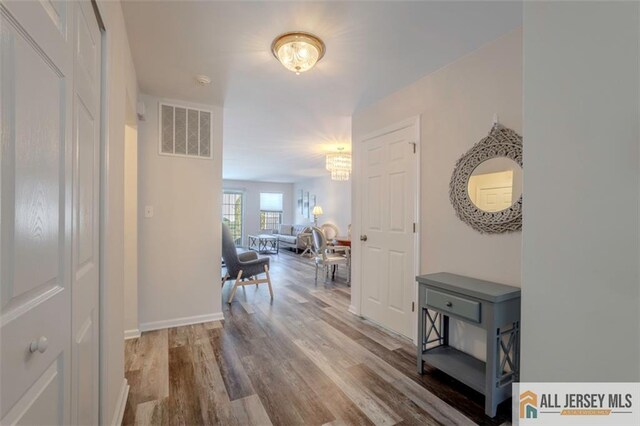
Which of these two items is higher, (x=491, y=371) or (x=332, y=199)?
(x=332, y=199)

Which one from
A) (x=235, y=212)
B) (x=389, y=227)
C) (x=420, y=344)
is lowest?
(x=420, y=344)

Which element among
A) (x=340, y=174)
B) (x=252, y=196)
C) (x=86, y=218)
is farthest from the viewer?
(x=252, y=196)

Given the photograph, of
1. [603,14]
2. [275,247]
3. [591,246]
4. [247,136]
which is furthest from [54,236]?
[275,247]

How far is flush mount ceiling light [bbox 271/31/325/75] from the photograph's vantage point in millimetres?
1893

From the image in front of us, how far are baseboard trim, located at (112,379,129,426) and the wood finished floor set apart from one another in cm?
3

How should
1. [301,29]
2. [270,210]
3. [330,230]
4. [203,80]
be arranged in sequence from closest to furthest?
[301,29]
[203,80]
[330,230]
[270,210]

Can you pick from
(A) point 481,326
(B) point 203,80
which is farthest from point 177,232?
(A) point 481,326

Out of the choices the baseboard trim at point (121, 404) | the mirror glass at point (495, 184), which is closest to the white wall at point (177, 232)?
the baseboard trim at point (121, 404)

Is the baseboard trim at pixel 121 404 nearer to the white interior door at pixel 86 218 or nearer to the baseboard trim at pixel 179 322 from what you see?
the white interior door at pixel 86 218

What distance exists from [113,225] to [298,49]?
155 centimetres

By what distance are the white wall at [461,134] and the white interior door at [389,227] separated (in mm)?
154

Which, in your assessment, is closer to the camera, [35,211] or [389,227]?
[35,211]

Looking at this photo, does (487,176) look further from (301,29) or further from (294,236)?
(294,236)

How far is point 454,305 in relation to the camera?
1904 millimetres
